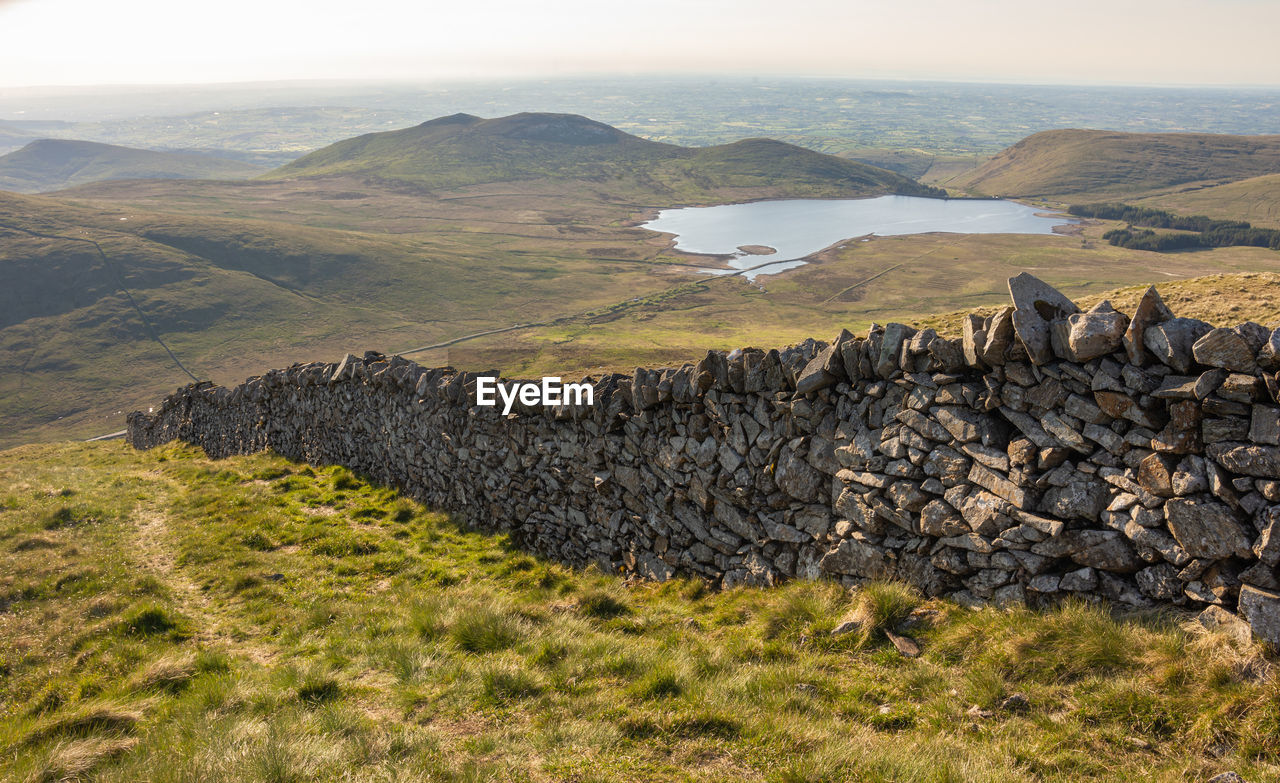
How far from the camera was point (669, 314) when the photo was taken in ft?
398

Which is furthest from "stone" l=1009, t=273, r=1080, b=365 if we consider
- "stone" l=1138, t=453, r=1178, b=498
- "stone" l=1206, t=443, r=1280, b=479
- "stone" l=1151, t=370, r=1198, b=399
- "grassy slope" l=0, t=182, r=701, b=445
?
"grassy slope" l=0, t=182, r=701, b=445

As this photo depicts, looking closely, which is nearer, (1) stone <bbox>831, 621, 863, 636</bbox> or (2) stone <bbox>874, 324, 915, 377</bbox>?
(1) stone <bbox>831, 621, 863, 636</bbox>

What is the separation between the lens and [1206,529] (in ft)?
18.1

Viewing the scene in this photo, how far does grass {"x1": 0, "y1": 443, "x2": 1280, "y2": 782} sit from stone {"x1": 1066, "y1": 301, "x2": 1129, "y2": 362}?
7.71 ft

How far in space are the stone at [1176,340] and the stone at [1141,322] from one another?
3.3 inches

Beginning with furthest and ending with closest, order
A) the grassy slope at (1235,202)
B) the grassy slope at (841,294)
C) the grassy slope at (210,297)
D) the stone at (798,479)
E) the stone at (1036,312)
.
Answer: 1. the grassy slope at (1235,202)
2. the grassy slope at (210,297)
3. the grassy slope at (841,294)
4. the stone at (798,479)
5. the stone at (1036,312)

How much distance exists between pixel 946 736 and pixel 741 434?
4691 mm

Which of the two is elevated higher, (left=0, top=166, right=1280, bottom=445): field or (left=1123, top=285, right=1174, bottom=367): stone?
(left=1123, top=285, right=1174, bottom=367): stone

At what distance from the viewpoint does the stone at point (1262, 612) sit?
5.14 m

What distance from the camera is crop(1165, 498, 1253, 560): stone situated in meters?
5.39

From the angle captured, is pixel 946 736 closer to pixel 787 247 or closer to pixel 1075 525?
pixel 1075 525

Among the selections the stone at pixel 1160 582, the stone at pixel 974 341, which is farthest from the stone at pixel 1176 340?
the stone at pixel 1160 582

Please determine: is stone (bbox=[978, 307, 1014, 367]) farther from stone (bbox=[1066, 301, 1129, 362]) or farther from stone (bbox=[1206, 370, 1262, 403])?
stone (bbox=[1206, 370, 1262, 403])

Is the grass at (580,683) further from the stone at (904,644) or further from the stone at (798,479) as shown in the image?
the stone at (798,479)
